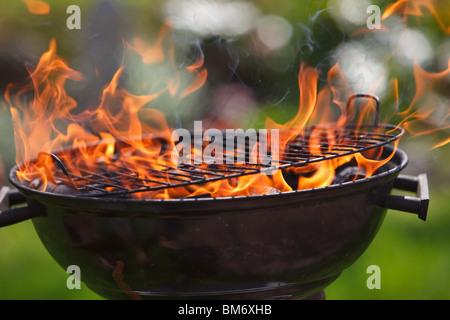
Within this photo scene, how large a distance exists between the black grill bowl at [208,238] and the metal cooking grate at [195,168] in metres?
0.11

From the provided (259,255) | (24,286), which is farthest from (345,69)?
(259,255)

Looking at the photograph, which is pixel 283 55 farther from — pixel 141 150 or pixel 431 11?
pixel 141 150

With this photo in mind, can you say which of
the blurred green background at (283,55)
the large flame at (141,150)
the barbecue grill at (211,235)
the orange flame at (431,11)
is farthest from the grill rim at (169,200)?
the orange flame at (431,11)

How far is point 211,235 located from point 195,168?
0.45 meters

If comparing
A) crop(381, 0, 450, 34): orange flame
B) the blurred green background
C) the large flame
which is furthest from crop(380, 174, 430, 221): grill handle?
crop(381, 0, 450, 34): orange flame

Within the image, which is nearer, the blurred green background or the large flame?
the large flame

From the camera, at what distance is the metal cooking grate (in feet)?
4.54

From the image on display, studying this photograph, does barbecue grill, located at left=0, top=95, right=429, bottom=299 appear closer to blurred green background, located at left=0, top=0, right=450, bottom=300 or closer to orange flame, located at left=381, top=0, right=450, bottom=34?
blurred green background, located at left=0, top=0, right=450, bottom=300

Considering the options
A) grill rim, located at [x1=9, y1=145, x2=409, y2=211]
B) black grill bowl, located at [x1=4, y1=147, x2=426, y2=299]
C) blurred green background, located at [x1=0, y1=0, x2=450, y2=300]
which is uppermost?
blurred green background, located at [x1=0, y1=0, x2=450, y2=300]

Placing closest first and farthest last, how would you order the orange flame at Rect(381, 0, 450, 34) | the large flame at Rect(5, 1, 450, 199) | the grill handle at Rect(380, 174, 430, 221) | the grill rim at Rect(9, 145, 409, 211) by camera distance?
the grill rim at Rect(9, 145, 409, 211), the grill handle at Rect(380, 174, 430, 221), the large flame at Rect(5, 1, 450, 199), the orange flame at Rect(381, 0, 450, 34)

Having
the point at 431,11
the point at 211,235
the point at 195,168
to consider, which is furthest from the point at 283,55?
the point at 211,235

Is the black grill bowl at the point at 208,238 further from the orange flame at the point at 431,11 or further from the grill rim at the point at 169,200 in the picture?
the orange flame at the point at 431,11

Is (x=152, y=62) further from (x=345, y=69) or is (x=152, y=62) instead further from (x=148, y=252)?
(x=148, y=252)
